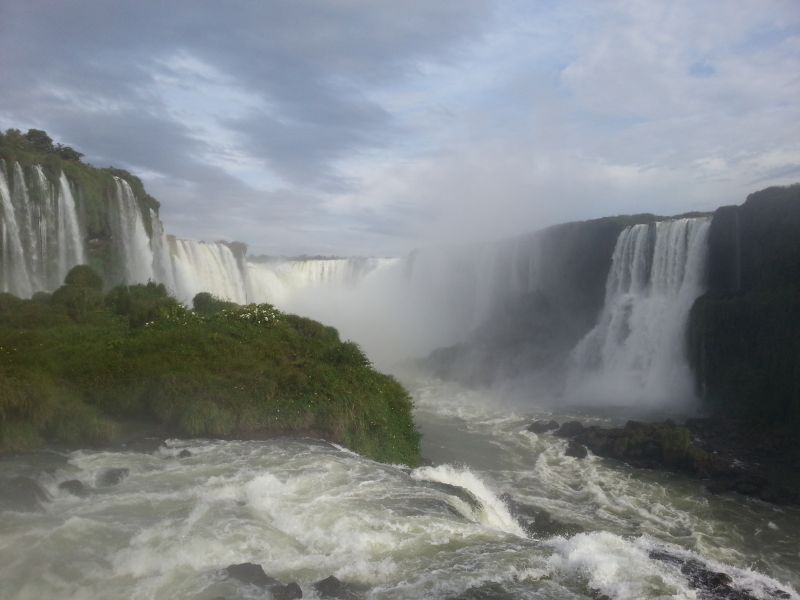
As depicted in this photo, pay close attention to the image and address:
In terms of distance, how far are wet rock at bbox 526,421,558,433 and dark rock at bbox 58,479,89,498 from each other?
17.2 metres

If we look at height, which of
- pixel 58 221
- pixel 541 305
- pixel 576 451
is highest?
pixel 58 221

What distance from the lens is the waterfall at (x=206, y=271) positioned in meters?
34.9

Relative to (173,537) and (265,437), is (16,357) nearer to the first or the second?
(265,437)

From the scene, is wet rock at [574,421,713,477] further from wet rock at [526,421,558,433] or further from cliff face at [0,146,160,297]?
cliff face at [0,146,160,297]

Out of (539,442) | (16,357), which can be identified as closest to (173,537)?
(16,357)

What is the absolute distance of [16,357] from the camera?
13.0 metres

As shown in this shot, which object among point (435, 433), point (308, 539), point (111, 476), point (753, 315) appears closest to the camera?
point (308, 539)

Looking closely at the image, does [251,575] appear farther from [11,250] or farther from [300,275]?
[300,275]

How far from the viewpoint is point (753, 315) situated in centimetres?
2497

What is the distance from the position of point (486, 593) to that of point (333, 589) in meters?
1.74

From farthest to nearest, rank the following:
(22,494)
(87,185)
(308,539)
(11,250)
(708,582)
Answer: (87,185), (11,250), (22,494), (308,539), (708,582)

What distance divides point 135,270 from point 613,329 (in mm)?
24038

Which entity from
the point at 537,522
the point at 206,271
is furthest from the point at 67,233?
the point at 537,522

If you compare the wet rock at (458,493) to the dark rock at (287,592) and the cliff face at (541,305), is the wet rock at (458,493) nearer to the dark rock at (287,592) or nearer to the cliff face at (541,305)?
the dark rock at (287,592)
